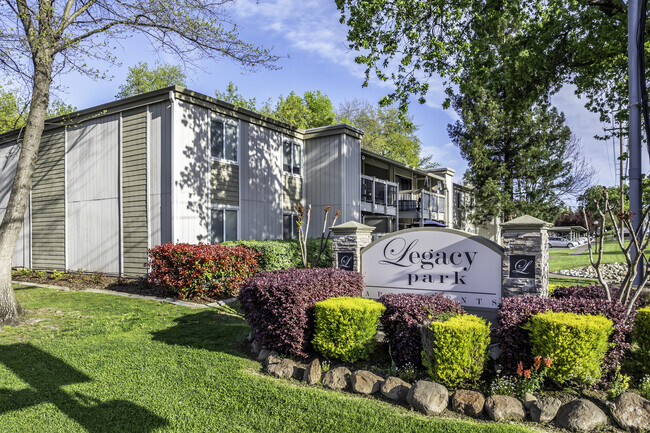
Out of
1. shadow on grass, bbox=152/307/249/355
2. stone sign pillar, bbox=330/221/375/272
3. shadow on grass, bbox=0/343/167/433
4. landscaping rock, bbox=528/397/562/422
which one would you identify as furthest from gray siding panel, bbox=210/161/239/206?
landscaping rock, bbox=528/397/562/422

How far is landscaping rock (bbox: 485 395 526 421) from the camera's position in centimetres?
367

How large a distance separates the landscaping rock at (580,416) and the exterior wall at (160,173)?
10.1 m

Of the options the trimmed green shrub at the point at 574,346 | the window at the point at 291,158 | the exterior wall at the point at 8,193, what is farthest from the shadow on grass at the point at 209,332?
the exterior wall at the point at 8,193

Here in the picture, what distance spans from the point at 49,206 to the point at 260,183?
317 inches

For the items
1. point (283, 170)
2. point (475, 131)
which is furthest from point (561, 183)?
point (283, 170)

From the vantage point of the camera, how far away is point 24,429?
3.68m

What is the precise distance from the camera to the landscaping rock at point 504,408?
3.67m

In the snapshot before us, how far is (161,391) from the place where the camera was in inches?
172

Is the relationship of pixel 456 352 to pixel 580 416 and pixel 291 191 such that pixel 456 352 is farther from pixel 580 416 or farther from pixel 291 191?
Answer: pixel 291 191

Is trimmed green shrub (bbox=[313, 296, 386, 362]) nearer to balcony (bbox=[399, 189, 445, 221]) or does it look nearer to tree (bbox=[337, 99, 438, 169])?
balcony (bbox=[399, 189, 445, 221])

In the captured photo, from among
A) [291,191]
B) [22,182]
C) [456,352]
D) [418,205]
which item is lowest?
A: [456,352]

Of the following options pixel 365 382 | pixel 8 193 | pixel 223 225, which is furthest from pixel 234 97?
pixel 365 382

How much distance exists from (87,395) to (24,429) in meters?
0.69

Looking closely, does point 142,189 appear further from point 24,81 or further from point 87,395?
point 87,395
